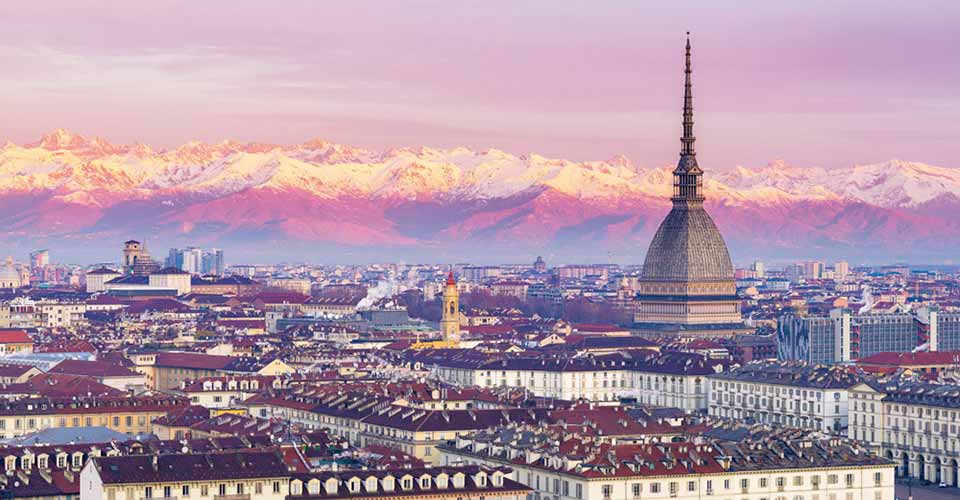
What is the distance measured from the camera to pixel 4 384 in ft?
368

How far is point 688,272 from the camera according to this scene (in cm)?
18188

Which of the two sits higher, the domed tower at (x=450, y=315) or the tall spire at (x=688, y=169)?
the tall spire at (x=688, y=169)

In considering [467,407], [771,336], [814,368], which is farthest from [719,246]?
[467,407]

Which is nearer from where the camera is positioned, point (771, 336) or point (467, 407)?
point (467, 407)

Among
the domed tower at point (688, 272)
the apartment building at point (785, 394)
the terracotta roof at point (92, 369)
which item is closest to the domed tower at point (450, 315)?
the domed tower at point (688, 272)

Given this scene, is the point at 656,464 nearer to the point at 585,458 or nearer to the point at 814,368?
the point at 585,458

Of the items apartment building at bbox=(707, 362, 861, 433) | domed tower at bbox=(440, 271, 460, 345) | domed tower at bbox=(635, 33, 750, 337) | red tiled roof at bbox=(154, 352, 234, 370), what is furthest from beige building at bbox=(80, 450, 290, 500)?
domed tower at bbox=(635, 33, 750, 337)

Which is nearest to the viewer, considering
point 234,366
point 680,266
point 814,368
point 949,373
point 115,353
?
point 814,368

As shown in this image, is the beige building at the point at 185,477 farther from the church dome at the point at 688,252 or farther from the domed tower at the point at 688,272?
the church dome at the point at 688,252

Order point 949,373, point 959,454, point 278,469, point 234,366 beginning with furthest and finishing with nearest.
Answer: point 234,366 < point 949,373 < point 959,454 < point 278,469

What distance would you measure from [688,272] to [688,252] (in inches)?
81.0

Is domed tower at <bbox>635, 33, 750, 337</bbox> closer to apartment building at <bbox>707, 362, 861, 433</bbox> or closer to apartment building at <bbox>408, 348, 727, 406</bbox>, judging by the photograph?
apartment building at <bbox>408, 348, 727, 406</bbox>

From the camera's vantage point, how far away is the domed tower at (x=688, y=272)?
590ft

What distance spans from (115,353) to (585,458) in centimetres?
7206
